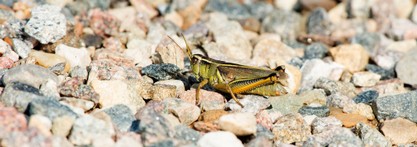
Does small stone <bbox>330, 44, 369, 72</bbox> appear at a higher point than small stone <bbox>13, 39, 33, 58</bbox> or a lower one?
lower

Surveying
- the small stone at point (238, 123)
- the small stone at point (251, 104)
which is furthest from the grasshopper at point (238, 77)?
the small stone at point (238, 123)

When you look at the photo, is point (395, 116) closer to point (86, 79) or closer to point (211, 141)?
point (211, 141)

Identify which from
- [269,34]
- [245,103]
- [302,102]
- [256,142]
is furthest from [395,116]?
[269,34]

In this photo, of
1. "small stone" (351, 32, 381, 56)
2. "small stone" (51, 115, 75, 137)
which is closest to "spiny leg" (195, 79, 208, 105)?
"small stone" (51, 115, 75, 137)

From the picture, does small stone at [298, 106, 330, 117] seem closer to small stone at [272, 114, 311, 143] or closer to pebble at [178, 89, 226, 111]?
small stone at [272, 114, 311, 143]

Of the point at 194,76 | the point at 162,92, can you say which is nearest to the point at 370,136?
the point at 162,92

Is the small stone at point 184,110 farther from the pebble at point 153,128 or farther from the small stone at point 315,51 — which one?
the small stone at point 315,51
